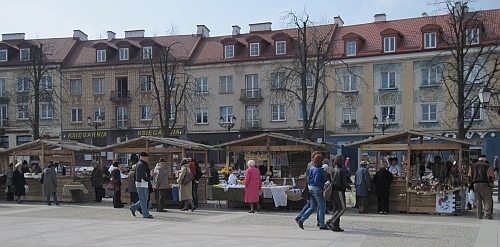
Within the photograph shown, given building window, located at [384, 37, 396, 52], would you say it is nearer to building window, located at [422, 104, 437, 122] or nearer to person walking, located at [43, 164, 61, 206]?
building window, located at [422, 104, 437, 122]

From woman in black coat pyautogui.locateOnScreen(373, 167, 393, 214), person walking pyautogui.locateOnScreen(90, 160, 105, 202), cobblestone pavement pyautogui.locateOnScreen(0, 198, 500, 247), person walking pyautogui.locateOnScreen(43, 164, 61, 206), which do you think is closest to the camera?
cobblestone pavement pyautogui.locateOnScreen(0, 198, 500, 247)

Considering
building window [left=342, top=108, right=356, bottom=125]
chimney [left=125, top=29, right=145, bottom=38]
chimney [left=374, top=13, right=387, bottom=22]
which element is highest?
chimney [left=374, top=13, right=387, bottom=22]

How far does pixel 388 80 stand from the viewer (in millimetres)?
43344

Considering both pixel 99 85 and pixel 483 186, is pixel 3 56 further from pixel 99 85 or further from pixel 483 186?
pixel 483 186

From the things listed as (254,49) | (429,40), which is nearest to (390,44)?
(429,40)

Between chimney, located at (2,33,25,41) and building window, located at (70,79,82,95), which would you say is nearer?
building window, located at (70,79,82,95)

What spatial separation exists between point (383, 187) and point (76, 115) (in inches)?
1495

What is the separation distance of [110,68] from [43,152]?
27071 millimetres

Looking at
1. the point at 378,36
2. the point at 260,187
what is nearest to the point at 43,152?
the point at 260,187

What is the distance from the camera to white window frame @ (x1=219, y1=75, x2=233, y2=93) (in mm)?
47625

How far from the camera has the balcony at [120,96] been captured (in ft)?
162

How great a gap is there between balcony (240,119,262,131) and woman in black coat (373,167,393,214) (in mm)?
28653

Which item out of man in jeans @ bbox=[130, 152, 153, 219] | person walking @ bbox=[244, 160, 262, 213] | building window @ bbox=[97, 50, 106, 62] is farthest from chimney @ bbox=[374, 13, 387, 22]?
man in jeans @ bbox=[130, 152, 153, 219]

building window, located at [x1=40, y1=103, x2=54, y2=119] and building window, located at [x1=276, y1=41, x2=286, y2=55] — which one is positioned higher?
building window, located at [x1=276, y1=41, x2=286, y2=55]
